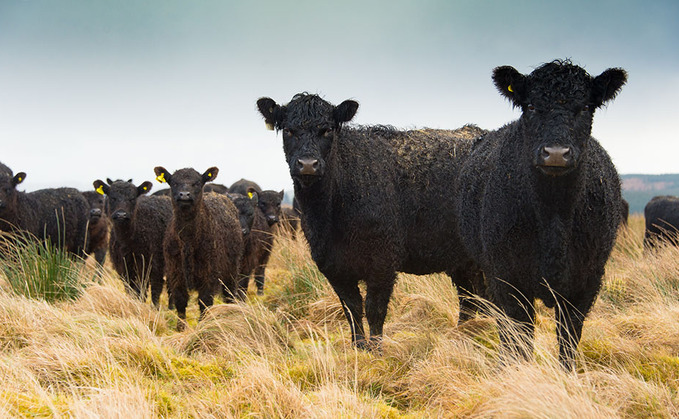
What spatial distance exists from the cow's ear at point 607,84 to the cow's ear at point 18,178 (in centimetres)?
1262

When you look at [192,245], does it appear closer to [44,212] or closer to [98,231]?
[44,212]

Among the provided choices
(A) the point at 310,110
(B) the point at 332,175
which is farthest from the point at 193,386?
(A) the point at 310,110

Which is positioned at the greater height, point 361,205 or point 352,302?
point 361,205

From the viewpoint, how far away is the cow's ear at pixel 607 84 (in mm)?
4250

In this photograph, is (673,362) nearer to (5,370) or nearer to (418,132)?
(418,132)

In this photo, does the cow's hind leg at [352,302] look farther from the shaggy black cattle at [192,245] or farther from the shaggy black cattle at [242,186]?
the shaggy black cattle at [242,186]

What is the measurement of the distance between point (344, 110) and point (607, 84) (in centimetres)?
262

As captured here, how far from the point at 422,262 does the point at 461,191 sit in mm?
1218

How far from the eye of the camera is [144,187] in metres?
10.5

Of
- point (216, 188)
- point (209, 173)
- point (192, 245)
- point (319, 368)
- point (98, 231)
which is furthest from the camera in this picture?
point (216, 188)

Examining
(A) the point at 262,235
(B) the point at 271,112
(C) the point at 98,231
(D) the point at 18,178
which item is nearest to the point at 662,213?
(A) the point at 262,235

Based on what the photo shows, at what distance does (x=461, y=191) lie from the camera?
5.77 meters

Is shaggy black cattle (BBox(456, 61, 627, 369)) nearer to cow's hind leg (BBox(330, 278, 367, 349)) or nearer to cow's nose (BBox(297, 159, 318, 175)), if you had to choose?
cow's nose (BBox(297, 159, 318, 175))

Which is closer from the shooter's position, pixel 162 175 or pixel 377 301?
pixel 377 301
